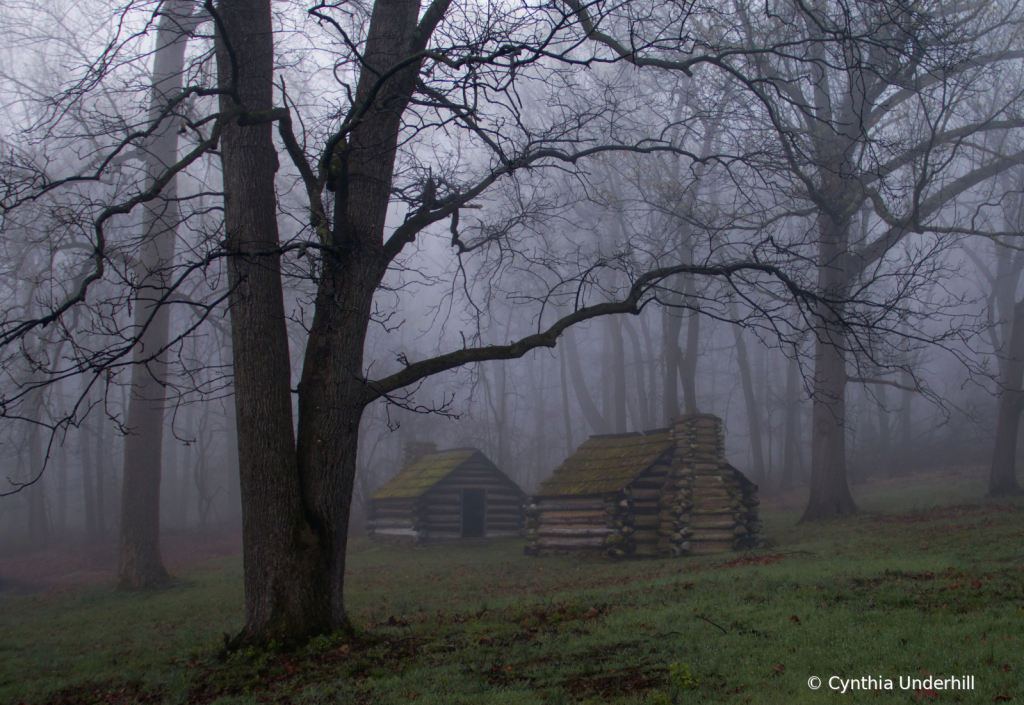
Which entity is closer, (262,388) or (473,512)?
(262,388)

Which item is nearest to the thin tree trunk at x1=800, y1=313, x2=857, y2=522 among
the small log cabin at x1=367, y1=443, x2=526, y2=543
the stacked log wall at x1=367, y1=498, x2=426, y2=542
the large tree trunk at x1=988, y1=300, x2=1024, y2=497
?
the large tree trunk at x1=988, y1=300, x2=1024, y2=497

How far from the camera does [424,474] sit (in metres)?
25.1

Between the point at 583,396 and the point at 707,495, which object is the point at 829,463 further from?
the point at 583,396

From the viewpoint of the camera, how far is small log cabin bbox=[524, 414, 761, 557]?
644 inches

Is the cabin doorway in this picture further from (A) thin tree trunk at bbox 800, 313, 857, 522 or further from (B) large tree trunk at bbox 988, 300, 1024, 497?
(B) large tree trunk at bbox 988, 300, 1024, 497

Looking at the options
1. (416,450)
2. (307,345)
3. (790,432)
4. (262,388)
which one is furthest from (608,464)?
(790,432)

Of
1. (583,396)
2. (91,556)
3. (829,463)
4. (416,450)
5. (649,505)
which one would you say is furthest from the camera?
(583,396)

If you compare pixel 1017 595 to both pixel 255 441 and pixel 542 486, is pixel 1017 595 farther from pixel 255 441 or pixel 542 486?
pixel 542 486

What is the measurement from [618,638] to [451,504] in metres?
17.6

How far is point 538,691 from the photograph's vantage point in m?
5.31

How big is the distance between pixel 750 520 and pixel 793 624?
10687 mm

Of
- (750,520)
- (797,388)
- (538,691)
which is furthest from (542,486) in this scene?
(797,388)

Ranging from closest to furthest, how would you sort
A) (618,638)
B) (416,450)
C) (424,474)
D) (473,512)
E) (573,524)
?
(618,638) → (573,524) → (424,474) → (473,512) → (416,450)

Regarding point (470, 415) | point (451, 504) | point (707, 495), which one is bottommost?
point (451, 504)
